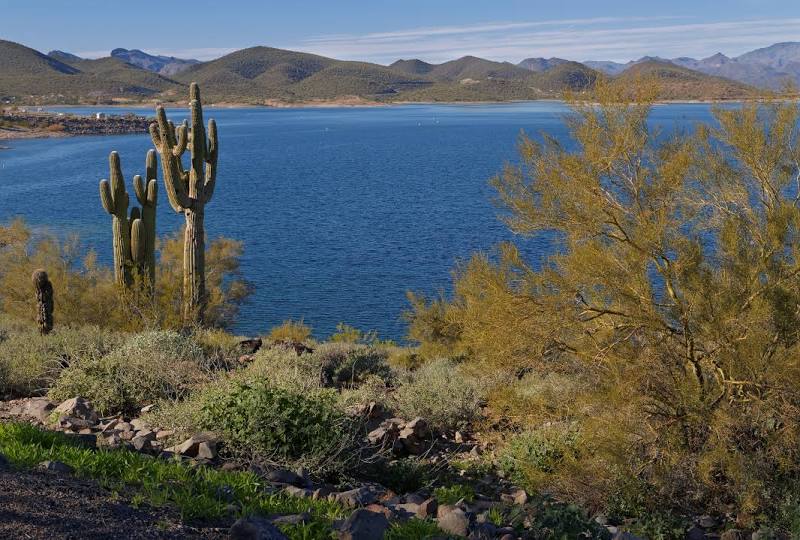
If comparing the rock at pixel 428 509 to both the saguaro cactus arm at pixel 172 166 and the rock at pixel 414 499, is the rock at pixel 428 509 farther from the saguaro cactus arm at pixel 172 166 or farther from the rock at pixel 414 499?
the saguaro cactus arm at pixel 172 166

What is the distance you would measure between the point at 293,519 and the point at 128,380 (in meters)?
5.20

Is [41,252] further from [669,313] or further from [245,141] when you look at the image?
[245,141]

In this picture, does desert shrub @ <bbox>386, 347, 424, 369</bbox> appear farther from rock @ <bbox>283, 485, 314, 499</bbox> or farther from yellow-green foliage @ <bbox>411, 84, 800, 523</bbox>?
rock @ <bbox>283, 485, 314, 499</bbox>

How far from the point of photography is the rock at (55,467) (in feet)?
20.6

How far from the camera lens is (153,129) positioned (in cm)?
2055

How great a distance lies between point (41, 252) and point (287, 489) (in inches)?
778

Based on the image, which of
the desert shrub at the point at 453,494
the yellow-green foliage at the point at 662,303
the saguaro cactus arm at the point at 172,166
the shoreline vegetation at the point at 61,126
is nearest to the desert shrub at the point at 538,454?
Answer: the yellow-green foliage at the point at 662,303

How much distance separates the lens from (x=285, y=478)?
7.32 m

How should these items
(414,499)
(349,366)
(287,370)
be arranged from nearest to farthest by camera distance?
1. (414,499)
2. (287,370)
3. (349,366)

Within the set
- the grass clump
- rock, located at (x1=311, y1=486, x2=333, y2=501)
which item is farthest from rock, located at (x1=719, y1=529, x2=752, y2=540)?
the grass clump

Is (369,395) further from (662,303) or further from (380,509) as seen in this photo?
(380,509)

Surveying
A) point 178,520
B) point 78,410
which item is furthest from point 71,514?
point 78,410

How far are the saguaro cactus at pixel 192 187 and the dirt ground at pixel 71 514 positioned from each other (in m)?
13.2

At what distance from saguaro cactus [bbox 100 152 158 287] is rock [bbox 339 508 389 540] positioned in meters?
14.5
